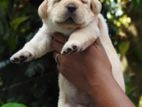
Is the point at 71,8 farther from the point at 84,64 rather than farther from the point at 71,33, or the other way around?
the point at 84,64

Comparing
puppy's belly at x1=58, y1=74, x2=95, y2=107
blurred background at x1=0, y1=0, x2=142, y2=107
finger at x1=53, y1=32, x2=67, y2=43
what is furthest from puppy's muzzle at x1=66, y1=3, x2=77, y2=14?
blurred background at x1=0, y1=0, x2=142, y2=107

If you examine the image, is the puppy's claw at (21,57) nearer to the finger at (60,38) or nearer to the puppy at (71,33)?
the puppy at (71,33)

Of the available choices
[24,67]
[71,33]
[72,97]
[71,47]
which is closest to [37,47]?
[71,33]

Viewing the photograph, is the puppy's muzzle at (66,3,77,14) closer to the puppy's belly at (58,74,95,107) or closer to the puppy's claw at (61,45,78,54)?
the puppy's claw at (61,45,78,54)

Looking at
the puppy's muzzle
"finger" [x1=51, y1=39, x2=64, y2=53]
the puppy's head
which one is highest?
the puppy's muzzle

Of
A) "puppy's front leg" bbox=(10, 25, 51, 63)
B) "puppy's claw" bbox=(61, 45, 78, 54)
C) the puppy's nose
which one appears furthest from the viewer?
"puppy's front leg" bbox=(10, 25, 51, 63)

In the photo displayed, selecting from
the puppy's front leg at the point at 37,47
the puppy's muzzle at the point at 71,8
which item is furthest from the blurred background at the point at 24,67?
the puppy's muzzle at the point at 71,8

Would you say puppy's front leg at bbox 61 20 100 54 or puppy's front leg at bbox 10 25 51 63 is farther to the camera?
puppy's front leg at bbox 10 25 51 63
